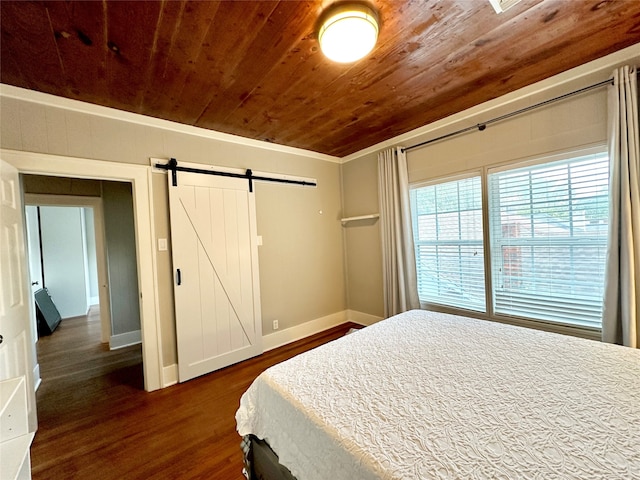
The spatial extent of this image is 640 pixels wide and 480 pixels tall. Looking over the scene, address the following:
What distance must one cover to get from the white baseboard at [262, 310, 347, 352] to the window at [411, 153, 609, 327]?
137 centimetres

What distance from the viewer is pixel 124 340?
144 inches

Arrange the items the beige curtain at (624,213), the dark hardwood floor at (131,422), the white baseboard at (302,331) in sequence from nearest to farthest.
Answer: the dark hardwood floor at (131,422) < the beige curtain at (624,213) < the white baseboard at (302,331)

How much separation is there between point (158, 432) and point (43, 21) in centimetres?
261

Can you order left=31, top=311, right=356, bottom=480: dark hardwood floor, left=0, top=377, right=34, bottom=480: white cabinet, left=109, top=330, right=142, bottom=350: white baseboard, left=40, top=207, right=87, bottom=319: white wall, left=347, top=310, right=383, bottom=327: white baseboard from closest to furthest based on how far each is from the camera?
left=0, top=377, right=34, bottom=480: white cabinet
left=31, top=311, right=356, bottom=480: dark hardwood floor
left=109, top=330, right=142, bottom=350: white baseboard
left=347, top=310, right=383, bottom=327: white baseboard
left=40, top=207, right=87, bottom=319: white wall

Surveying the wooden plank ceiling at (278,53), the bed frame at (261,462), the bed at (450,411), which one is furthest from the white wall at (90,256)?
the bed at (450,411)

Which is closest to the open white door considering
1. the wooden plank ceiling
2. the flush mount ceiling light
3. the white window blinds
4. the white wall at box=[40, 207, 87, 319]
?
the wooden plank ceiling

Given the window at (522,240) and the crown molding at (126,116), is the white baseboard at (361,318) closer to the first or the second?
the window at (522,240)

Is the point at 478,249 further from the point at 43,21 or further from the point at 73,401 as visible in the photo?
the point at 73,401

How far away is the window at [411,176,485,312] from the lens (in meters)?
2.83

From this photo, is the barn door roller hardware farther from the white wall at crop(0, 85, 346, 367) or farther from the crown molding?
the crown molding

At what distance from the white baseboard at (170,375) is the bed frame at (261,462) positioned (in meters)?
1.51

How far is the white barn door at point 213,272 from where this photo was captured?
2.66m

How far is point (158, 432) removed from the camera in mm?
1942

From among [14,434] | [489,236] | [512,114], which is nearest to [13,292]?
[14,434]
